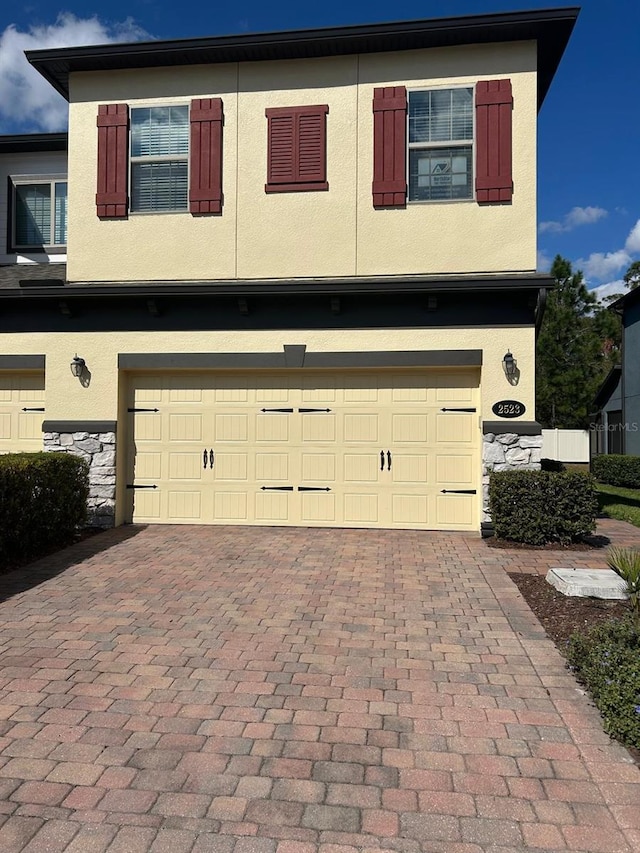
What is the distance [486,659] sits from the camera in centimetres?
436

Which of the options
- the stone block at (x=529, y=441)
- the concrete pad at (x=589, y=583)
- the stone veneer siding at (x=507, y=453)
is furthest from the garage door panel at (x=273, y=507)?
the concrete pad at (x=589, y=583)

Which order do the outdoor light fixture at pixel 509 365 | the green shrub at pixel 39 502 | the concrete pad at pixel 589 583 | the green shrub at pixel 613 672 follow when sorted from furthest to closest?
the outdoor light fixture at pixel 509 365 < the green shrub at pixel 39 502 < the concrete pad at pixel 589 583 < the green shrub at pixel 613 672

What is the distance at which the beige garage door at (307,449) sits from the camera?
29.8 feet

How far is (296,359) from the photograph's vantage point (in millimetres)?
9172

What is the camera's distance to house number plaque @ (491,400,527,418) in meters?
8.63

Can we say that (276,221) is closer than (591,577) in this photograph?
No

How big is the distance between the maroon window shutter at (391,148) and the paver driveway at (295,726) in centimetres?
581

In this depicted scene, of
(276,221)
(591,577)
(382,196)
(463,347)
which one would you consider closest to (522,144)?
(382,196)

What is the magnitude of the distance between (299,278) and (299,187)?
138 centimetres

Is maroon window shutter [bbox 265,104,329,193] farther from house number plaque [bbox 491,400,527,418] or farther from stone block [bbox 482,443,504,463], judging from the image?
stone block [bbox 482,443,504,463]

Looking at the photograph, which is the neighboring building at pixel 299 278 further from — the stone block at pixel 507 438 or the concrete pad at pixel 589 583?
the concrete pad at pixel 589 583

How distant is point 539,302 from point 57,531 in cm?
747

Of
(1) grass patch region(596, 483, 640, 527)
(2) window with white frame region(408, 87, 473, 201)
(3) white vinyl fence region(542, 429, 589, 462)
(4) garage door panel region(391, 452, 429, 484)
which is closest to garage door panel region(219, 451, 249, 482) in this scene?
(4) garage door panel region(391, 452, 429, 484)

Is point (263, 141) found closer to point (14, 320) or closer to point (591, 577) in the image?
point (14, 320)
